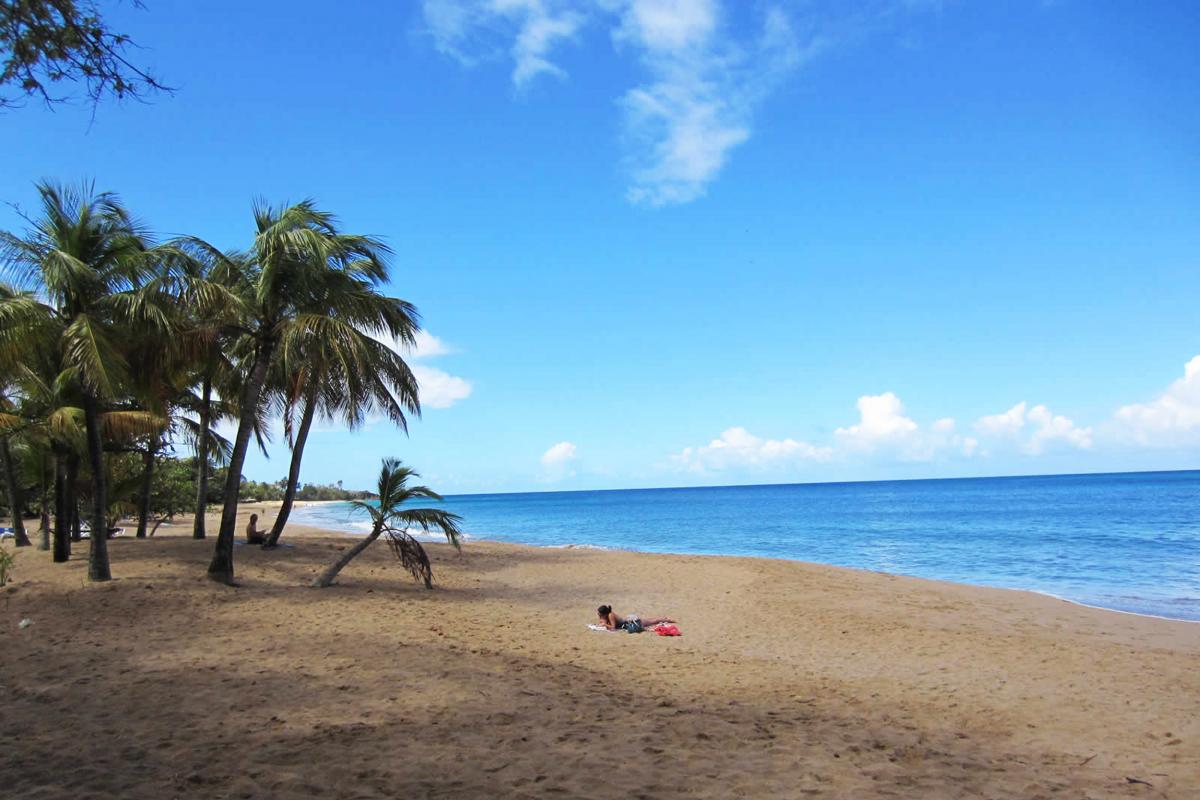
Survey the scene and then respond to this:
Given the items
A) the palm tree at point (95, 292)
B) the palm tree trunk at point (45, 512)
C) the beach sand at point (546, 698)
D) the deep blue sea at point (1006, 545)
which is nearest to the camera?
the beach sand at point (546, 698)

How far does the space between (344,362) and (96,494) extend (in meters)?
3.86

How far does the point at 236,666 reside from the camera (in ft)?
21.6

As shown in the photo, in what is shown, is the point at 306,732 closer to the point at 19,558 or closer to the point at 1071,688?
the point at 1071,688

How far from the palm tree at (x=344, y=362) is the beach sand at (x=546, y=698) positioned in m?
3.66

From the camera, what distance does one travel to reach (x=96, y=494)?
33.6ft

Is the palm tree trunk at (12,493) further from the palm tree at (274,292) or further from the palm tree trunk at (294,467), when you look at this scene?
the palm tree at (274,292)

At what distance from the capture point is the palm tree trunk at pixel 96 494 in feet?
33.6

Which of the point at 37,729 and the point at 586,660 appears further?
the point at 586,660

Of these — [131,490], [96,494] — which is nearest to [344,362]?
Result: [96,494]

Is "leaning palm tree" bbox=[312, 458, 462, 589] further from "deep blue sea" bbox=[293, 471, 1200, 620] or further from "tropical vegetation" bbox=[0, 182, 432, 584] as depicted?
"deep blue sea" bbox=[293, 471, 1200, 620]

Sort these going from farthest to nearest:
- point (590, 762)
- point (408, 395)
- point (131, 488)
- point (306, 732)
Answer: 1. point (131, 488)
2. point (408, 395)
3. point (306, 732)
4. point (590, 762)

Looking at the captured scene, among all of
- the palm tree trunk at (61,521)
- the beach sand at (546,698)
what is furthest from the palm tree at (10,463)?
the beach sand at (546,698)

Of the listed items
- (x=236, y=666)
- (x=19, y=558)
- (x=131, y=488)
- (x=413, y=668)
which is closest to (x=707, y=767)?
(x=413, y=668)

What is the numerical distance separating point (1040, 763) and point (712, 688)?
2.73 m
